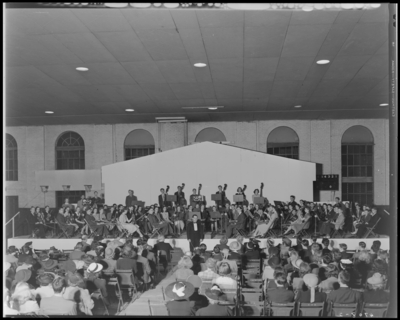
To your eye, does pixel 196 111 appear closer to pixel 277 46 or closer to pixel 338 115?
pixel 277 46

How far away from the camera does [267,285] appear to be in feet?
21.0

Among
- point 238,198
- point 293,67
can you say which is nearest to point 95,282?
point 238,198

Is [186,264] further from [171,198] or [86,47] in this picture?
[86,47]

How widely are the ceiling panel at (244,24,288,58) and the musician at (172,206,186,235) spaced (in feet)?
11.4

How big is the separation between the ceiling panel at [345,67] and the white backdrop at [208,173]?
2.14m

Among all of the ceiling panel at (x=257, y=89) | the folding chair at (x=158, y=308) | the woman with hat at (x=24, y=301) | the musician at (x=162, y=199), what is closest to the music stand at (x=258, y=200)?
the musician at (x=162, y=199)

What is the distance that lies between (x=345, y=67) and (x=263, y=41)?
1847 mm

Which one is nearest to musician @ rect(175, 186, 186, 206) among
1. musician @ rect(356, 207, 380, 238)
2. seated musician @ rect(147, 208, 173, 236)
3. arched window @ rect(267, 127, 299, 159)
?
seated musician @ rect(147, 208, 173, 236)

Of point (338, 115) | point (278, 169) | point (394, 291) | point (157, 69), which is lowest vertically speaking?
point (394, 291)

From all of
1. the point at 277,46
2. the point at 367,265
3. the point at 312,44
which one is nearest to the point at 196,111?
the point at 277,46

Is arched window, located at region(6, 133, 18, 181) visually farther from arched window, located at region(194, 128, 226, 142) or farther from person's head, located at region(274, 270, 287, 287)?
person's head, located at region(274, 270, 287, 287)

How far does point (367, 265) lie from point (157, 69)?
209 inches

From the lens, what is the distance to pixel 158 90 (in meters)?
7.87

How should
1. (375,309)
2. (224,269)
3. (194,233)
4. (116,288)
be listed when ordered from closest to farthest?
1. (375,309)
2. (224,269)
3. (116,288)
4. (194,233)
